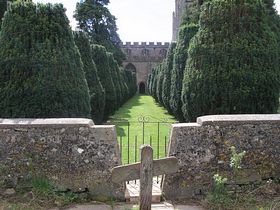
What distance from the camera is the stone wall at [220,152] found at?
516 centimetres

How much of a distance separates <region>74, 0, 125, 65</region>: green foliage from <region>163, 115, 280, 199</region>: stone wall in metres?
31.8

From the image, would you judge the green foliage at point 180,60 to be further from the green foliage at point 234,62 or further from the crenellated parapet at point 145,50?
the crenellated parapet at point 145,50

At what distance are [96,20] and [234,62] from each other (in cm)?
3080

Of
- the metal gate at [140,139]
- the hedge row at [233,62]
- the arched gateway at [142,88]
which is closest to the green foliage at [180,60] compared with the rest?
the metal gate at [140,139]

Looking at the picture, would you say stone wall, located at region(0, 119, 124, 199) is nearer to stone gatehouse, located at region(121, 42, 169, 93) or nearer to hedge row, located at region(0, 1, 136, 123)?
hedge row, located at region(0, 1, 136, 123)

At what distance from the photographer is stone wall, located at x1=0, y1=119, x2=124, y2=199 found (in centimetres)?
507

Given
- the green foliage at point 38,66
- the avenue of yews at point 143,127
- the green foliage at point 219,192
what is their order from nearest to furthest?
the green foliage at point 219,192, the avenue of yews at point 143,127, the green foliage at point 38,66

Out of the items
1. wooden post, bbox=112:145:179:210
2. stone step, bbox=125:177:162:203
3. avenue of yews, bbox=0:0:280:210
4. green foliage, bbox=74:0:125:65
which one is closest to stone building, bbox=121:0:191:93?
green foliage, bbox=74:0:125:65

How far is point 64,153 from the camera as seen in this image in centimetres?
509

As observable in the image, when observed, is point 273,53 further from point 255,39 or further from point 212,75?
point 212,75

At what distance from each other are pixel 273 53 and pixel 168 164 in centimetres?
484

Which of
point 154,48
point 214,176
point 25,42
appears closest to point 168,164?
point 214,176

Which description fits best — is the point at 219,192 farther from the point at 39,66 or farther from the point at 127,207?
the point at 39,66

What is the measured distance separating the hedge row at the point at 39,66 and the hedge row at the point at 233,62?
261 cm
